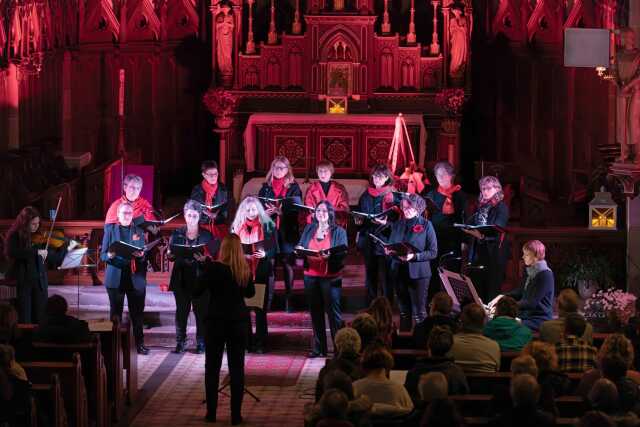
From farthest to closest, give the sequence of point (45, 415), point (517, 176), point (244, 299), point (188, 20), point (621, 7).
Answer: point (188, 20) < point (517, 176) < point (621, 7) < point (244, 299) < point (45, 415)

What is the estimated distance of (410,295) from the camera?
12.7 m

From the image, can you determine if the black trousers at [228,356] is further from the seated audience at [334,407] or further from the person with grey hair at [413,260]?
the seated audience at [334,407]

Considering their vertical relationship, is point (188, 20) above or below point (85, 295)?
above

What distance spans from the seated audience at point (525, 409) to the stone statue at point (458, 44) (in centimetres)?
1203

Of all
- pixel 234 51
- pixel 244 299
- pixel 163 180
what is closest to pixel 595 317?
pixel 244 299

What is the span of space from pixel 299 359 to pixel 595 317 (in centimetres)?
293

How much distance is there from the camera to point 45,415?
27.4ft

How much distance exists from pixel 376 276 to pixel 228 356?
132 inches

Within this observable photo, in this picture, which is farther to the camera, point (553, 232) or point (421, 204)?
point (553, 232)

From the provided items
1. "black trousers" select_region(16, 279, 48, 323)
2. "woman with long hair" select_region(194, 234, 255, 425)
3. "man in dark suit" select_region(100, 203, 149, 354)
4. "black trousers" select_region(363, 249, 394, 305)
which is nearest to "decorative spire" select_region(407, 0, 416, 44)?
"black trousers" select_region(363, 249, 394, 305)

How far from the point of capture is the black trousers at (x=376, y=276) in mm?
13078

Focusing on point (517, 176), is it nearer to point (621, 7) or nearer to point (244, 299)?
point (621, 7)

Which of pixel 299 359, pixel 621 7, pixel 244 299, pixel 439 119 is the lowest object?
pixel 299 359

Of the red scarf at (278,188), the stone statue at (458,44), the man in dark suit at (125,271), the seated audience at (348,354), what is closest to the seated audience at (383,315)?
Result: the seated audience at (348,354)
